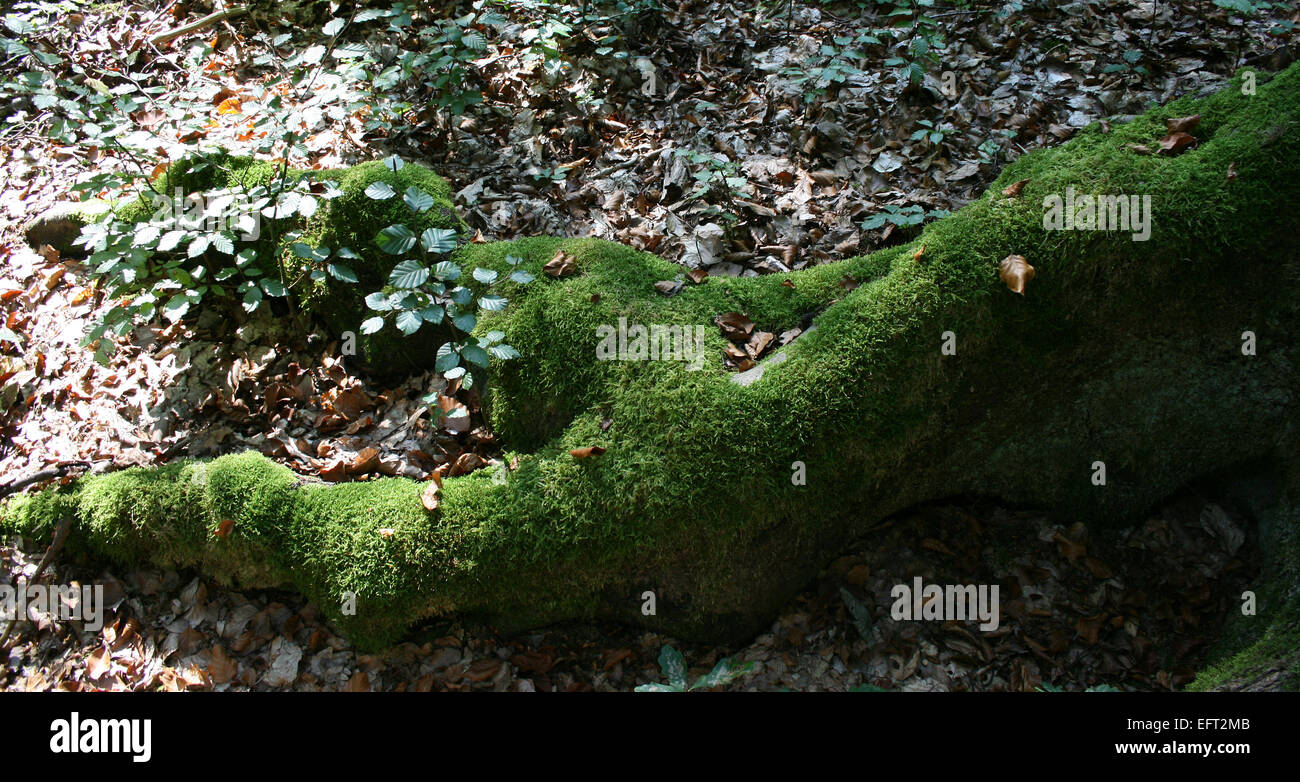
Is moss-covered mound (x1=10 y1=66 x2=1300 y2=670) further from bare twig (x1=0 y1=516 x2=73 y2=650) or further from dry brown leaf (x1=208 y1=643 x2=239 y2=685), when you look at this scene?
bare twig (x1=0 y1=516 x2=73 y2=650)

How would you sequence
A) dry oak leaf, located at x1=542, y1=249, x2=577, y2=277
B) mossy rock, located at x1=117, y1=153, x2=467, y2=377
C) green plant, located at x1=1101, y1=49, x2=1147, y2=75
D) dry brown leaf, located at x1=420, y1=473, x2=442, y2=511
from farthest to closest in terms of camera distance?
1. green plant, located at x1=1101, y1=49, x2=1147, y2=75
2. mossy rock, located at x1=117, y1=153, x2=467, y2=377
3. dry oak leaf, located at x1=542, y1=249, x2=577, y2=277
4. dry brown leaf, located at x1=420, y1=473, x2=442, y2=511

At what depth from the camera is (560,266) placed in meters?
3.85

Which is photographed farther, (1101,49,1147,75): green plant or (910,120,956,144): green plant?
(1101,49,1147,75): green plant

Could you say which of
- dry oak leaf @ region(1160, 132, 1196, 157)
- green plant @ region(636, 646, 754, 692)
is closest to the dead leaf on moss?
green plant @ region(636, 646, 754, 692)

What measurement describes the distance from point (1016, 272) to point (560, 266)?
2124mm

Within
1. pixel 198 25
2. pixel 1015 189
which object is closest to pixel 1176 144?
pixel 1015 189

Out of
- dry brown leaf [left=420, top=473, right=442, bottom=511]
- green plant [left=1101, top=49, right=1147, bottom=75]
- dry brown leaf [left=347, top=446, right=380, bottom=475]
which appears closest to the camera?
dry brown leaf [left=420, top=473, right=442, bottom=511]

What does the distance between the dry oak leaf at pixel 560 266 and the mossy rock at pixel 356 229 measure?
77 centimetres

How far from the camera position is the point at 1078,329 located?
3205 mm

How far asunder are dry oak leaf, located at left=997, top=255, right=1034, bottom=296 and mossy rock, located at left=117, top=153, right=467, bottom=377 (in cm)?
288

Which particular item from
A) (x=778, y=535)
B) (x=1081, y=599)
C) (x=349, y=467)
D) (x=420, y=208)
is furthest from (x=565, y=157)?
(x=1081, y=599)

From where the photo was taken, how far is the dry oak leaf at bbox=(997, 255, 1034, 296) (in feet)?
10.0

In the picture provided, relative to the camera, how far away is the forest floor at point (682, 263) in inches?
134

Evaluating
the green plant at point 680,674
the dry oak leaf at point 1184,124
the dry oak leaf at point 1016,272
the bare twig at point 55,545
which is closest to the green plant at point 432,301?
the green plant at point 680,674
